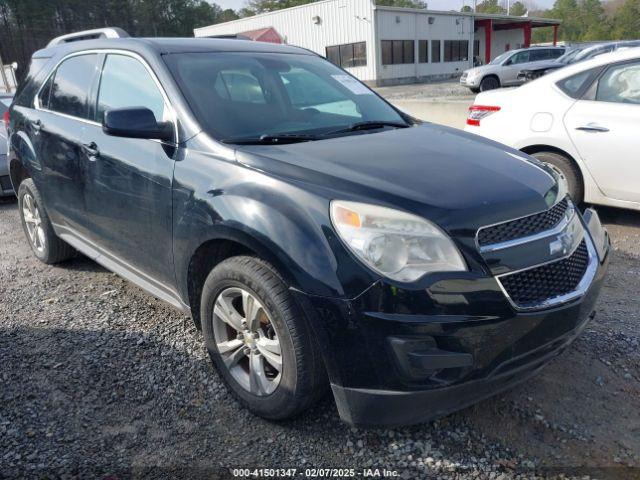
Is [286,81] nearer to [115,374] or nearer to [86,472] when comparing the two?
[115,374]

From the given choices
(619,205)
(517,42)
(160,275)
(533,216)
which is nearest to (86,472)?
(160,275)

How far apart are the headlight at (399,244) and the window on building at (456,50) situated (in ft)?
132

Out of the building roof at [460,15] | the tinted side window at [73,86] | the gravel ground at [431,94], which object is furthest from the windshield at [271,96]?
the building roof at [460,15]

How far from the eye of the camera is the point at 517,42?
1908 inches

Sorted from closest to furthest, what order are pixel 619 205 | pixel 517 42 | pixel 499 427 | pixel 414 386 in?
pixel 414 386 → pixel 499 427 → pixel 619 205 → pixel 517 42

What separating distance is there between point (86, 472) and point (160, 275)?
107 centimetres

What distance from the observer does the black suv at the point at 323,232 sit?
204 centimetres

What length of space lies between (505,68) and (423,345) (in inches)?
915

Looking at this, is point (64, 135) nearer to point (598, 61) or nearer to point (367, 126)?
point (367, 126)

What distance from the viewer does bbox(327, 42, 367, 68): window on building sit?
3366cm

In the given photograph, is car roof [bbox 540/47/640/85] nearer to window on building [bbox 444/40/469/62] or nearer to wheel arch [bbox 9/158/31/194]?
wheel arch [bbox 9/158/31/194]

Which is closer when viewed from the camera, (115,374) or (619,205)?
(115,374)

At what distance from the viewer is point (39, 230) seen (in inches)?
184

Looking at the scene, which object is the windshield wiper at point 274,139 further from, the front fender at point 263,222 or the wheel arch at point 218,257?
the wheel arch at point 218,257
